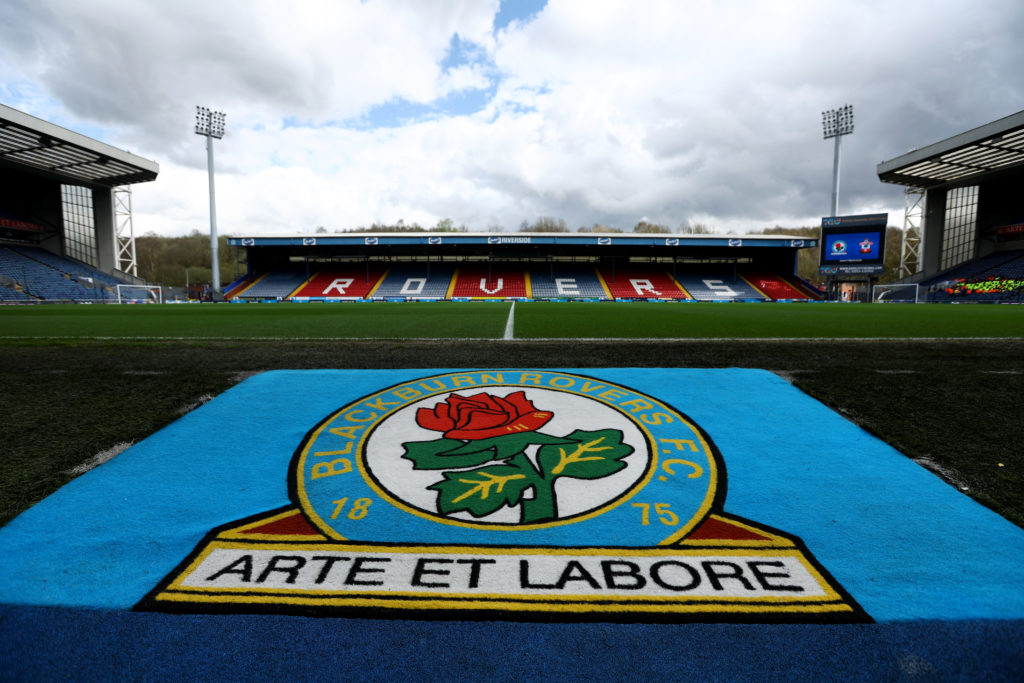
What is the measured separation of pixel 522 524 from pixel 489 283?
120 ft

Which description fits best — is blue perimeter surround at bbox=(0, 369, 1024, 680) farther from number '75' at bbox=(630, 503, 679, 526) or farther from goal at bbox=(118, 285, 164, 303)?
goal at bbox=(118, 285, 164, 303)

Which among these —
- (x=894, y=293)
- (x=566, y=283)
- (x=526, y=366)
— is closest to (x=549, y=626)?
(x=526, y=366)

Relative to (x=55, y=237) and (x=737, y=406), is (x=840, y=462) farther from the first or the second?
(x=55, y=237)

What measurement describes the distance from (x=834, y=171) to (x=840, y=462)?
161 ft

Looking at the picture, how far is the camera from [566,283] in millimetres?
38375

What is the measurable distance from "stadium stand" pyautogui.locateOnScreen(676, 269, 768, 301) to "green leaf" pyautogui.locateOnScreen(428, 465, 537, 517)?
35843 mm

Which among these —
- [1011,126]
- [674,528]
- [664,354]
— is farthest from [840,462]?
[1011,126]

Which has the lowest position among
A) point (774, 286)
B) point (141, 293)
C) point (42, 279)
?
point (141, 293)

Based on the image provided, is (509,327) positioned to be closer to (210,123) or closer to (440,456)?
(440,456)

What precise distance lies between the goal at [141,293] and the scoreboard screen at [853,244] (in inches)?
1983

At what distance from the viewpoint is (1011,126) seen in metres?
24.1

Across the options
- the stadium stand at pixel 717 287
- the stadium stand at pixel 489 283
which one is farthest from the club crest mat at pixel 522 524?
the stadium stand at pixel 717 287

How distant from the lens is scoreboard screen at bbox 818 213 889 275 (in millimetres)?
30594

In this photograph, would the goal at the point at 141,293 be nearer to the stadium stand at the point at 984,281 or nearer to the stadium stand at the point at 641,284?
the stadium stand at the point at 641,284
